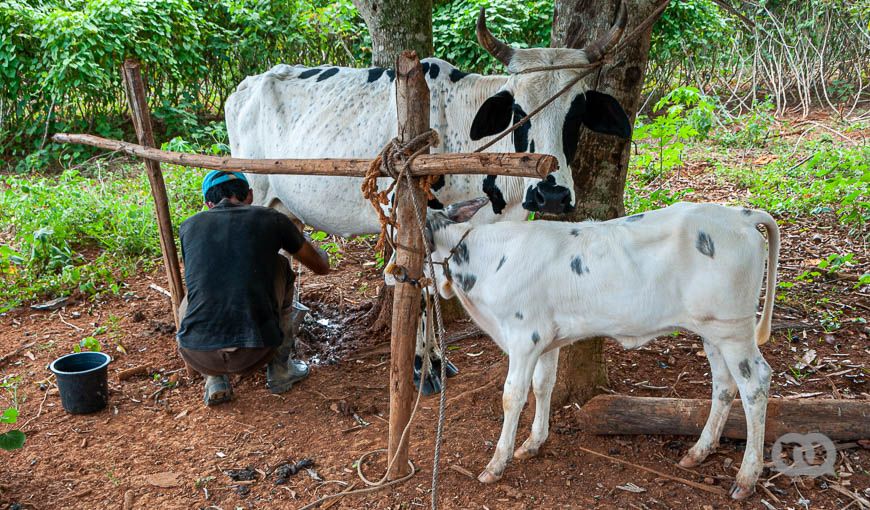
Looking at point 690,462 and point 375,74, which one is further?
point 375,74

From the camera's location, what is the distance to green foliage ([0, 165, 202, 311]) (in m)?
6.22

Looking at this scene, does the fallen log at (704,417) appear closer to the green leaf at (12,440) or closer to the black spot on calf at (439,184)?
the black spot on calf at (439,184)

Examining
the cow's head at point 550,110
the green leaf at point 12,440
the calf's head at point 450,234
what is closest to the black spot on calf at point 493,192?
the cow's head at point 550,110

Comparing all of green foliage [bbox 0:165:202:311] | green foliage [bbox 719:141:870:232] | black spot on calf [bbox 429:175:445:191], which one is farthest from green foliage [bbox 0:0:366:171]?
black spot on calf [bbox 429:175:445:191]

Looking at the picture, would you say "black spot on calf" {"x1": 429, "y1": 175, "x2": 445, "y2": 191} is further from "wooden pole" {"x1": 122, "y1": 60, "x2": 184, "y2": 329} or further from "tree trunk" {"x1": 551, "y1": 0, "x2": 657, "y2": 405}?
"wooden pole" {"x1": 122, "y1": 60, "x2": 184, "y2": 329}

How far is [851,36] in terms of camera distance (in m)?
12.7

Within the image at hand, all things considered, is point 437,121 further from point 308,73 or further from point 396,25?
point 308,73

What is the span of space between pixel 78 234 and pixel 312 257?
3.95 m

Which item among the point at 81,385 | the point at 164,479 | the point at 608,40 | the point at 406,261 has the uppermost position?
the point at 608,40

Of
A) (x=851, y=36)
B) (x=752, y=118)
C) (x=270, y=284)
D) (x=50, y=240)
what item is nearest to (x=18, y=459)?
(x=270, y=284)

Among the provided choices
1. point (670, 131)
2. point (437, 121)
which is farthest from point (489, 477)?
point (670, 131)

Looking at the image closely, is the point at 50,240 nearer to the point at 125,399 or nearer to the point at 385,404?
the point at 125,399

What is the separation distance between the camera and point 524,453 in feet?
11.6

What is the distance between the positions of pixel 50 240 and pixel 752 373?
6.10 meters
